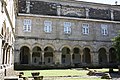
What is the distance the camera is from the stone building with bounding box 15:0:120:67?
29.0 m

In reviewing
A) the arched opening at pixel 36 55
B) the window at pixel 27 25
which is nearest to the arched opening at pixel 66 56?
the arched opening at pixel 36 55

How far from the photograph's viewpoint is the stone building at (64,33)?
29047 millimetres

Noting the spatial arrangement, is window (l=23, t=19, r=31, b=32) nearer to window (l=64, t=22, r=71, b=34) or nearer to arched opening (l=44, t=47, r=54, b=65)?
arched opening (l=44, t=47, r=54, b=65)

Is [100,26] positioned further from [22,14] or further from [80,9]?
[22,14]

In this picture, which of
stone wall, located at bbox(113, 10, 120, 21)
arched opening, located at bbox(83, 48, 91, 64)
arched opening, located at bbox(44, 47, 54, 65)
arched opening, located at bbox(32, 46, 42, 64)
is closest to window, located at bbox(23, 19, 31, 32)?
arched opening, located at bbox(32, 46, 42, 64)

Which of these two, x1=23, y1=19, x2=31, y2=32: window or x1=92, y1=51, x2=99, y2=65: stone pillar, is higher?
x1=23, y1=19, x2=31, y2=32: window

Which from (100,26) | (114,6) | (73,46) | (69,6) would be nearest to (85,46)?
(73,46)

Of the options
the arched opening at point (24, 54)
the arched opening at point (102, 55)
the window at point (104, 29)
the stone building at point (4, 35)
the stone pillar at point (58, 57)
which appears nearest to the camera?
the stone building at point (4, 35)

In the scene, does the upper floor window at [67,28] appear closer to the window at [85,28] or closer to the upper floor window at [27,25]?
the window at [85,28]

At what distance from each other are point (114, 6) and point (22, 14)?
15.9 m

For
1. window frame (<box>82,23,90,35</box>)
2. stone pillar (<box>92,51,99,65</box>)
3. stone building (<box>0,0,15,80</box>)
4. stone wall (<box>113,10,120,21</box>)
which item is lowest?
stone pillar (<box>92,51,99,65</box>)

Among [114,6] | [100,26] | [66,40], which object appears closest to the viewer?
[66,40]

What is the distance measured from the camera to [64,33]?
30828mm

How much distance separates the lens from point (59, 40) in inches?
1192
